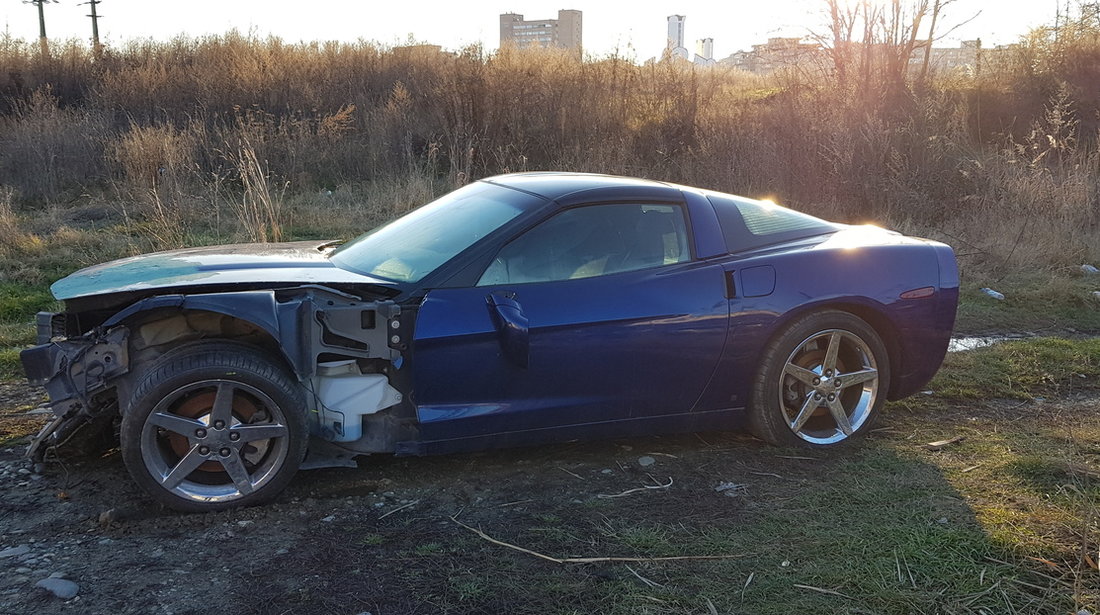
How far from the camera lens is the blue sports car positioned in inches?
145

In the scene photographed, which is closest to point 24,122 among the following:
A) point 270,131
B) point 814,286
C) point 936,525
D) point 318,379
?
point 270,131

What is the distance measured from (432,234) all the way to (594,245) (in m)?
0.86

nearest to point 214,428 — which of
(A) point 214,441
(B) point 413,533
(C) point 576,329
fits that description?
(A) point 214,441

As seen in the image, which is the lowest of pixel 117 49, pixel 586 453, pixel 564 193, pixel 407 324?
pixel 586 453

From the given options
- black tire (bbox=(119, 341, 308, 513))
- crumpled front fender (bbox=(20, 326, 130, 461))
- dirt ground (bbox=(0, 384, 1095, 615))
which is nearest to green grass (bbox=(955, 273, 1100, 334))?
dirt ground (bbox=(0, 384, 1095, 615))

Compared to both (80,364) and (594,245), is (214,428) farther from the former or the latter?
(594,245)

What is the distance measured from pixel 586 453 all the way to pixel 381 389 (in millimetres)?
1211

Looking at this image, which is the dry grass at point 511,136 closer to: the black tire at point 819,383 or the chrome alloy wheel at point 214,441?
the chrome alloy wheel at point 214,441

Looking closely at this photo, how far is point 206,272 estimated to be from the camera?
400cm

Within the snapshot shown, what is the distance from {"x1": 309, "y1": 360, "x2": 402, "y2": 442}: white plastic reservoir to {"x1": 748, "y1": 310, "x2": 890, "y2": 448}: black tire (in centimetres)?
191

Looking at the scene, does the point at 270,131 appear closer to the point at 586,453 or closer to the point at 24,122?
the point at 24,122

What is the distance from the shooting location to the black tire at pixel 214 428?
3584mm

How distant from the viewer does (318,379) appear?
393 cm

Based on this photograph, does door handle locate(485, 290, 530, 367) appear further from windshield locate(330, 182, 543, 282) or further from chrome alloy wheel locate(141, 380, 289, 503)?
chrome alloy wheel locate(141, 380, 289, 503)
